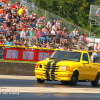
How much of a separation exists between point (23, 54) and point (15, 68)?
1018 mm

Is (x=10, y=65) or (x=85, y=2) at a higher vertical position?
(x=85, y=2)

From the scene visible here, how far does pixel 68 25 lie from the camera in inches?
1266

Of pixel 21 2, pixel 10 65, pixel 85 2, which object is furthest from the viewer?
pixel 85 2

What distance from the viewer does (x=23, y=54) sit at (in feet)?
70.6

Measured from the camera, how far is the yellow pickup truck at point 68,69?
572 inches

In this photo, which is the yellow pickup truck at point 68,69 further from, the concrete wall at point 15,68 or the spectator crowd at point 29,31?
the spectator crowd at point 29,31

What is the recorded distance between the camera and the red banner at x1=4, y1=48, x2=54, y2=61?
69.9 ft

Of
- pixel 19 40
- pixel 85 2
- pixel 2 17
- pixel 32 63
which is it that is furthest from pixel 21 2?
pixel 85 2

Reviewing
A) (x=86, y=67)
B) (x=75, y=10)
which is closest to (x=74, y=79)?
(x=86, y=67)

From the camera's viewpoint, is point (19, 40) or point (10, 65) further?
point (19, 40)

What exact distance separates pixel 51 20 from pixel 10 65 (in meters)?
10.6

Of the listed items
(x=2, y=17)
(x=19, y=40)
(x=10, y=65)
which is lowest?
(x=10, y=65)

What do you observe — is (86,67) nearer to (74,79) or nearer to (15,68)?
(74,79)

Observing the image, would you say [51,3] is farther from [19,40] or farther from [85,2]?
[19,40]
